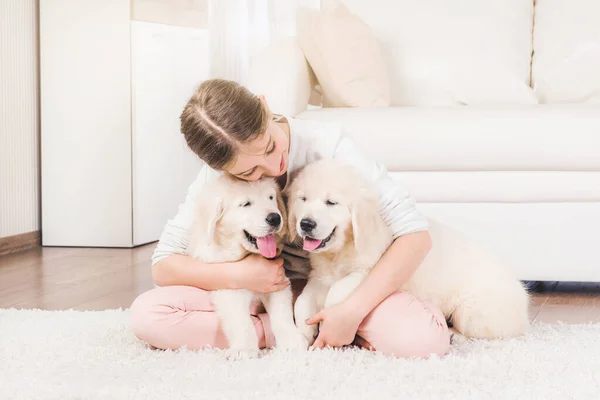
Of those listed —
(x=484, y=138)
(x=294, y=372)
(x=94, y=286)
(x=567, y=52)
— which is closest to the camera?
(x=294, y=372)

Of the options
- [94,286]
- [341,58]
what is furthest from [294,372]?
[341,58]

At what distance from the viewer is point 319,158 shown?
1.77m

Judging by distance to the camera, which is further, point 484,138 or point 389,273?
point 484,138

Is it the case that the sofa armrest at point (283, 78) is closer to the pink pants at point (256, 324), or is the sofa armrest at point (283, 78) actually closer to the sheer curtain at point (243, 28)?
the pink pants at point (256, 324)

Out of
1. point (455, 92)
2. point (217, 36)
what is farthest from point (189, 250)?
point (217, 36)

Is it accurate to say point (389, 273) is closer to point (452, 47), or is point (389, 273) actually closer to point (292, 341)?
point (292, 341)

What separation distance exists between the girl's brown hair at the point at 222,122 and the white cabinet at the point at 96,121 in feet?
6.31

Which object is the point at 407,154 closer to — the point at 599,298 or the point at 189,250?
the point at 599,298

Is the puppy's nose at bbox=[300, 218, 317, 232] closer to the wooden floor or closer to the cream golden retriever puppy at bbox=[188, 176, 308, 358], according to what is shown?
the cream golden retriever puppy at bbox=[188, 176, 308, 358]

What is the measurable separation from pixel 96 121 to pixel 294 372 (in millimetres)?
2290

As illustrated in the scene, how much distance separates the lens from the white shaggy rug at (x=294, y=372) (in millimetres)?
1302

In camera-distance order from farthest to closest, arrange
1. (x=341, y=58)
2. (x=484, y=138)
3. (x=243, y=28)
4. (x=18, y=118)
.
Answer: (x=243, y=28)
(x=18, y=118)
(x=341, y=58)
(x=484, y=138)

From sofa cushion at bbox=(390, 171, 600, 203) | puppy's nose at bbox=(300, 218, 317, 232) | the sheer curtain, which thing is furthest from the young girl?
the sheer curtain

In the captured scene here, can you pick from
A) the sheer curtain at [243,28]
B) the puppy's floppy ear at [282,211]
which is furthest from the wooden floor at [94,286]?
the sheer curtain at [243,28]
